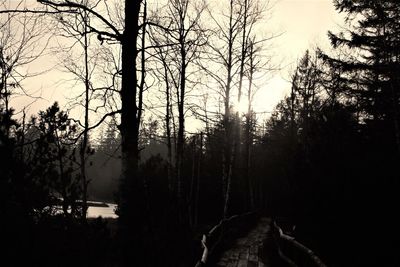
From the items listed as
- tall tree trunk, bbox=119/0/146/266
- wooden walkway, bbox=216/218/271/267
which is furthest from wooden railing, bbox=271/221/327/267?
tall tree trunk, bbox=119/0/146/266

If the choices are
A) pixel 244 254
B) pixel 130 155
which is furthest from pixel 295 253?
pixel 130 155

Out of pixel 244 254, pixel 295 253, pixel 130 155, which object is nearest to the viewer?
pixel 130 155

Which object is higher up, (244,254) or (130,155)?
(130,155)

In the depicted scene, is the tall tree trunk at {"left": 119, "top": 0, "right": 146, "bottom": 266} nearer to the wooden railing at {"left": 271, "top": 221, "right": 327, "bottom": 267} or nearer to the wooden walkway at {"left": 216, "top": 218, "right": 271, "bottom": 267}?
the wooden railing at {"left": 271, "top": 221, "right": 327, "bottom": 267}

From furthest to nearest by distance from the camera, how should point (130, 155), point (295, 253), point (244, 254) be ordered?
1. point (244, 254)
2. point (295, 253)
3. point (130, 155)

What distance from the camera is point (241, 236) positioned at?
19.4 meters

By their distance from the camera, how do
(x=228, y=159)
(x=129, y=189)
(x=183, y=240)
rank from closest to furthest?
(x=129, y=189) < (x=183, y=240) < (x=228, y=159)

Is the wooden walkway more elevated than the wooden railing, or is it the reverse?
the wooden railing

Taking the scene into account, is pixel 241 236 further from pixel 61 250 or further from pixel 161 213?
pixel 61 250

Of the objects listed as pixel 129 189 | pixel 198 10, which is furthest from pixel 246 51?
pixel 129 189

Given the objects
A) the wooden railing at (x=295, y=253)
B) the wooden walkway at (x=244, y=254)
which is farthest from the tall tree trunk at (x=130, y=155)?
the wooden walkway at (x=244, y=254)

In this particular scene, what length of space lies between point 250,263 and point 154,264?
4893 millimetres

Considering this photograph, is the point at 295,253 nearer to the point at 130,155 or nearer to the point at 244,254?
the point at 244,254

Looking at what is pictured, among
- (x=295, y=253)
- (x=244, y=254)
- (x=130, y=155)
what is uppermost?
(x=130, y=155)
